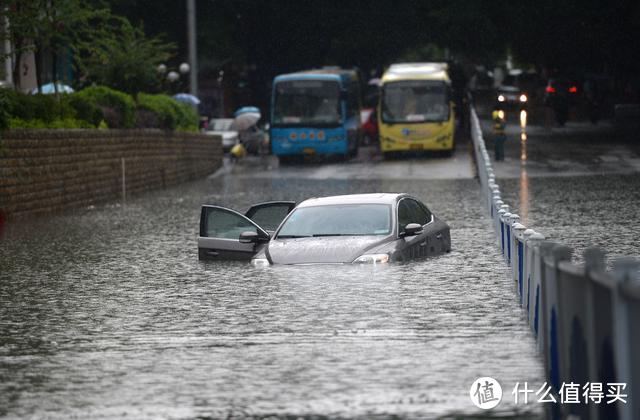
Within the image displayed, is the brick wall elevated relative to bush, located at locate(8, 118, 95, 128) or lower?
lower

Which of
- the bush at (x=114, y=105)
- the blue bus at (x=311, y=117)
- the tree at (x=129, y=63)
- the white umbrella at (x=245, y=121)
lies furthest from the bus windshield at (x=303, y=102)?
the bush at (x=114, y=105)

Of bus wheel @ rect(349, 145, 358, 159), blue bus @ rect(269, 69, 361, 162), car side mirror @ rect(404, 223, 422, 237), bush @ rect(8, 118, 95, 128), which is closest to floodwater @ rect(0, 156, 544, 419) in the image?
car side mirror @ rect(404, 223, 422, 237)

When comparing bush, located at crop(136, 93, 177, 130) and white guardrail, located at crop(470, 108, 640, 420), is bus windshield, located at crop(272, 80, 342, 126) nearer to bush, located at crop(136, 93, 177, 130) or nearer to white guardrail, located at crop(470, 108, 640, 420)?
bush, located at crop(136, 93, 177, 130)

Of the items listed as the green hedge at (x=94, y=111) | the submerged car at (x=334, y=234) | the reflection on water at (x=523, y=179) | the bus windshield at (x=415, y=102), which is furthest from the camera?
the bus windshield at (x=415, y=102)

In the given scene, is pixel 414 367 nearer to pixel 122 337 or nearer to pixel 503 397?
pixel 503 397

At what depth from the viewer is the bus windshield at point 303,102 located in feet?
Answer: 180

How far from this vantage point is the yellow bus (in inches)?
2093

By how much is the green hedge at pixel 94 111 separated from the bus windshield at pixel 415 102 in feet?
24.0

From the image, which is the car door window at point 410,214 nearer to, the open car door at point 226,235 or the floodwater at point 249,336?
the floodwater at point 249,336

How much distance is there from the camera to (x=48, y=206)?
3238 cm

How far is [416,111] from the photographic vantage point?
5434cm

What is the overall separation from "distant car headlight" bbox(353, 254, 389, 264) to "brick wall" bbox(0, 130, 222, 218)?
8716 millimetres

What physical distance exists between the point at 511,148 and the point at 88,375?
141 ft

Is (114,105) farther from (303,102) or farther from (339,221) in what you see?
(339,221)
